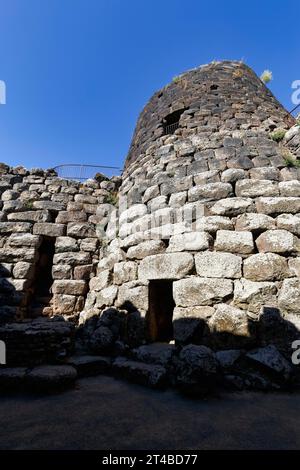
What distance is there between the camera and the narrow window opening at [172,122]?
5243mm

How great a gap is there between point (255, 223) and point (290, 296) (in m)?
0.94

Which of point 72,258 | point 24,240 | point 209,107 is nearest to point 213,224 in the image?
point 72,258

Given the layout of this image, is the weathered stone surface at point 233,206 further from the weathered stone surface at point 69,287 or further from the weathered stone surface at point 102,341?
the weathered stone surface at point 69,287

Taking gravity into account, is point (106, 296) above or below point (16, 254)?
below

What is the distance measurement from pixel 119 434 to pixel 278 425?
1.03 m

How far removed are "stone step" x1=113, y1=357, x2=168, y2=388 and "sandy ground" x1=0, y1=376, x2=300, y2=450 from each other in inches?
3.9

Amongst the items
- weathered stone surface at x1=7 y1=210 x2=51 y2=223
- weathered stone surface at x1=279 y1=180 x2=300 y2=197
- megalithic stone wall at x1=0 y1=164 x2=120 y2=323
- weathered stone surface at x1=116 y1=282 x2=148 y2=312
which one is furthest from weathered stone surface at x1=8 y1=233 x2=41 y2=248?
weathered stone surface at x1=279 y1=180 x2=300 y2=197

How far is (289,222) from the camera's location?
10.2ft

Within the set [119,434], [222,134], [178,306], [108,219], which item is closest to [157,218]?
[178,306]

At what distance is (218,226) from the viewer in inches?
126

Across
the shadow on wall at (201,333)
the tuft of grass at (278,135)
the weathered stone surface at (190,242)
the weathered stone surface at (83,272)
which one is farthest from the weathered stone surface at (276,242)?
the weathered stone surface at (83,272)

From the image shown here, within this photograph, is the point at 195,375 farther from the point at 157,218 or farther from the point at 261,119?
the point at 261,119

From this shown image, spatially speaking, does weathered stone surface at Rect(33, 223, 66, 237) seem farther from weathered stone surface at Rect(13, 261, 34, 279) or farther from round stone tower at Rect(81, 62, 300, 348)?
round stone tower at Rect(81, 62, 300, 348)

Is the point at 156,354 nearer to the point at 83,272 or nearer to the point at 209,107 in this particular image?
the point at 83,272
